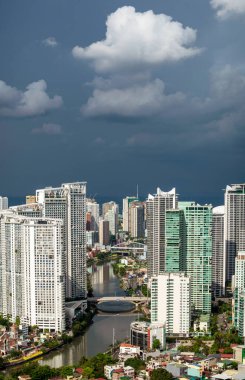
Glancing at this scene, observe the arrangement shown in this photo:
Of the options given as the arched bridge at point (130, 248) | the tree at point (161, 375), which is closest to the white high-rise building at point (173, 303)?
the tree at point (161, 375)

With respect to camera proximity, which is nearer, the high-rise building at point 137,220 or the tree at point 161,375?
the tree at point 161,375

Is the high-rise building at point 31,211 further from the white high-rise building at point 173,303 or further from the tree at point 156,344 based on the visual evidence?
the tree at point 156,344

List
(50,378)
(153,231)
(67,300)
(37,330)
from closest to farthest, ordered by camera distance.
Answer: (50,378)
(37,330)
(67,300)
(153,231)

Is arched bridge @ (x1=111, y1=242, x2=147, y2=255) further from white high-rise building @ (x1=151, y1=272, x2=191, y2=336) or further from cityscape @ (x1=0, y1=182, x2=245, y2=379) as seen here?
white high-rise building @ (x1=151, y1=272, x2=191, y2=336)

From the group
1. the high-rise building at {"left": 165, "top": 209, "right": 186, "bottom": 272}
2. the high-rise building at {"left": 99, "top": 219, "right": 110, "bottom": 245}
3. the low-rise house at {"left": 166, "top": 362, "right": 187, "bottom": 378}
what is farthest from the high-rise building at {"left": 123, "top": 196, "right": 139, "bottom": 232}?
the low-rise house at {"left": 166, "top": 362, "right": 187, "bottom": 378}

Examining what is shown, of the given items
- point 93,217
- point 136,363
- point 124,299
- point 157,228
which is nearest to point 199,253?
point 157,228

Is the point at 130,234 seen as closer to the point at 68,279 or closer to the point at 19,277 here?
the point at 68,279

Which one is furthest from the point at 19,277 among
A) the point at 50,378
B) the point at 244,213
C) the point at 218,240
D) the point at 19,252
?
the point at 244,213
